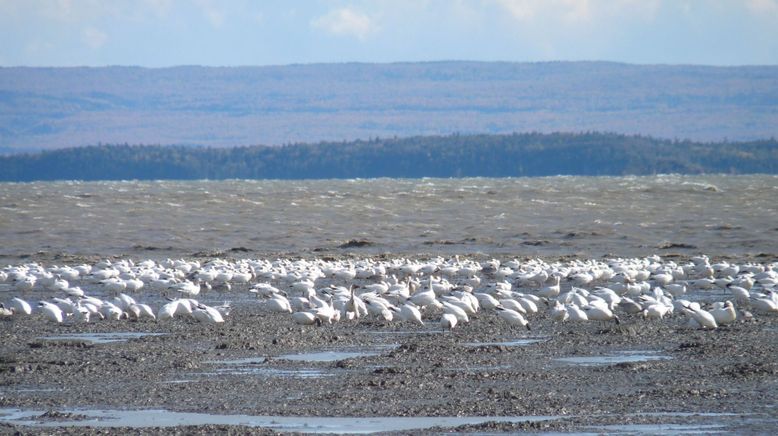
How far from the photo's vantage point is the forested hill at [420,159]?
127 meters

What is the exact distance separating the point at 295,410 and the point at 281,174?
426 ft

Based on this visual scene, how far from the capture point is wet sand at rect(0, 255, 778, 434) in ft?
34.1

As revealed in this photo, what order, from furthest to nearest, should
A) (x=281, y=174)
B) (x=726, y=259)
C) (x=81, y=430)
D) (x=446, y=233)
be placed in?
(x=281, y=174) → (x=446, y=233) → (x=726, y=259) → (x=81, y=430)

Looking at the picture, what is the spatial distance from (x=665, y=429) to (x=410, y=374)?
319 cm

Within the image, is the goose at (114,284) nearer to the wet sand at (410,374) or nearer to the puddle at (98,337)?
the wet sand at (410,374)

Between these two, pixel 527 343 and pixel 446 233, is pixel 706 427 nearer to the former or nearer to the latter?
pixel 527 343

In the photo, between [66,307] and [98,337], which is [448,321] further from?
[66,307]

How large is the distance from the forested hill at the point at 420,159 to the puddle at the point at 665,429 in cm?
11148

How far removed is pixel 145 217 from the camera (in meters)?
43.2

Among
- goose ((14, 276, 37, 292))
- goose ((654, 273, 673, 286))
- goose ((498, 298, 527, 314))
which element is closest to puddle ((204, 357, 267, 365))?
goose ((498, 298, 527, 314))

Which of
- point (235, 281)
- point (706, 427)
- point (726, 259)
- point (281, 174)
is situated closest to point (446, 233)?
point (726, 259)

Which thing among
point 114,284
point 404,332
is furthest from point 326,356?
point 114,284

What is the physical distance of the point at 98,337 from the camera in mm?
15703

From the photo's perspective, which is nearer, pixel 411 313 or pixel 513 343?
pixel 513 343
